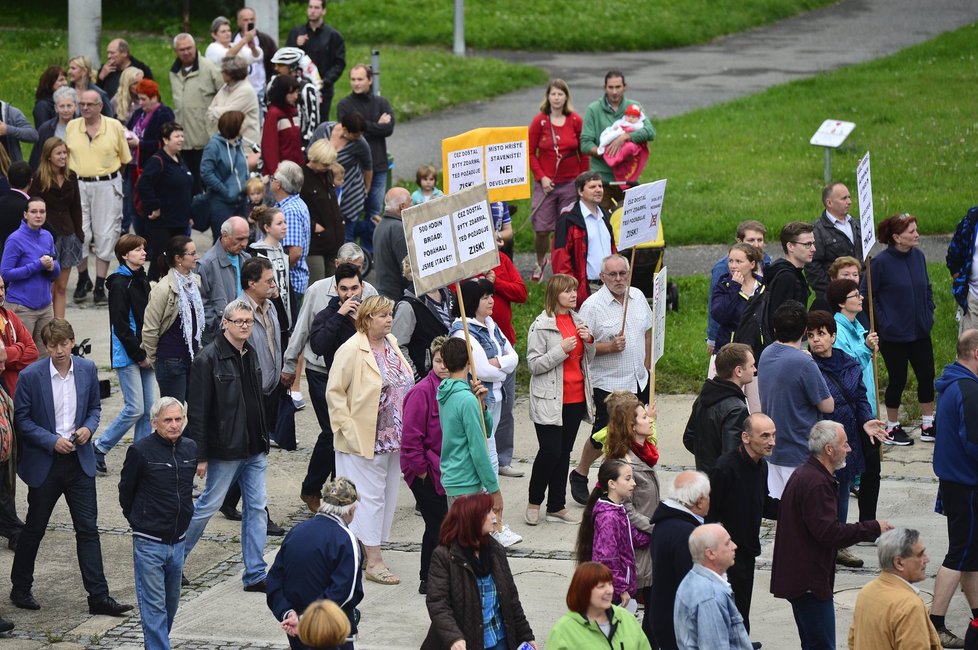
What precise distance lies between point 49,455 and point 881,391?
25.6 feet

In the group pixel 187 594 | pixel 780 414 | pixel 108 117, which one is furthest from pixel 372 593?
pixel 108 117

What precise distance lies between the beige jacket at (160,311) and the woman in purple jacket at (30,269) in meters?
1.87

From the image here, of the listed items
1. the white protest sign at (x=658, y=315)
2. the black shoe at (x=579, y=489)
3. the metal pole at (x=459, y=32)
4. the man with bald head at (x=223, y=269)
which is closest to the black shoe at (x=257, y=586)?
the man with bald head at (x=223, y=269)

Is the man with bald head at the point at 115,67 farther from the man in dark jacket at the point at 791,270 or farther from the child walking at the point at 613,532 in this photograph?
the child walking at the point at 613,532

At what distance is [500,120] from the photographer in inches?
969

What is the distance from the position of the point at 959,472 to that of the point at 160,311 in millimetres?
5942

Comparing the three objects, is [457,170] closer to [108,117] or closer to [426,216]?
[426,216]

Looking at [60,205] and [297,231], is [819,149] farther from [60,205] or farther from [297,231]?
[60,205]

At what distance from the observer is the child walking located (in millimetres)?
8734

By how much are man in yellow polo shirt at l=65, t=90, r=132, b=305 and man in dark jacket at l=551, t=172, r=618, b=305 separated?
536 cm

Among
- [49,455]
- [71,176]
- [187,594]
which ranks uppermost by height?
[71,176]

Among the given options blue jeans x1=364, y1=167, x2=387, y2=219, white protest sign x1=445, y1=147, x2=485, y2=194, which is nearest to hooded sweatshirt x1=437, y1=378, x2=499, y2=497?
white protest sign x1=445, y1=147, x2=485, y2=194

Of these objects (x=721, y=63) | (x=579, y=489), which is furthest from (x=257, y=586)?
(x=721, y=63)

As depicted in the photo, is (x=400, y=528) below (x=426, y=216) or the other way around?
below
